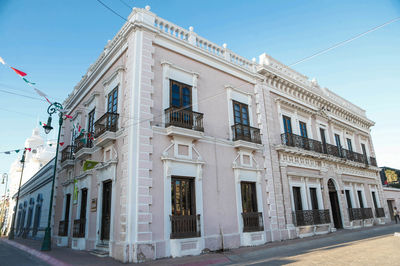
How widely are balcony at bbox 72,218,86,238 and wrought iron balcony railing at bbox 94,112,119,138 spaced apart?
12.8 feet

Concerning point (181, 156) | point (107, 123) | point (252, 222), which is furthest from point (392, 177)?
point (107, 123)

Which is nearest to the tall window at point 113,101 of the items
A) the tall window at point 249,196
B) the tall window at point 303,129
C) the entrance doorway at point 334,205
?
the tall window at point 249,196

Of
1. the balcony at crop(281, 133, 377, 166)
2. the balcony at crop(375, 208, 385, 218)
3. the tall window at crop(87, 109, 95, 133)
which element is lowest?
the balcony at crop(375, 208, 385, 218)

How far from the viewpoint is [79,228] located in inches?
461

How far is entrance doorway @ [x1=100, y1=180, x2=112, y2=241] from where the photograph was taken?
33.3 ft

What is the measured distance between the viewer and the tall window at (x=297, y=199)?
1422 cm

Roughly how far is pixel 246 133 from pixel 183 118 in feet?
12.4

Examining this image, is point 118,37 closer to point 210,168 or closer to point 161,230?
point 210,168

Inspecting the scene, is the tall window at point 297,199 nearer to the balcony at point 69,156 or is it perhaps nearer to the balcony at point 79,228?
the balcony at point 79,228

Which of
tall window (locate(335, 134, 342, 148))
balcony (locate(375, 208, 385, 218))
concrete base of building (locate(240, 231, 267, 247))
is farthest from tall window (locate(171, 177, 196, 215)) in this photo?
balcony (locate(375, 208, 385, 218))

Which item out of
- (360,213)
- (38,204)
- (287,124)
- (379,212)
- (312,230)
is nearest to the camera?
(312,230)

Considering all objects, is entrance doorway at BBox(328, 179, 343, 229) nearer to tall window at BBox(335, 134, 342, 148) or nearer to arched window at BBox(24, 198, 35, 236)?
tall window at BBox(335, 134, 342, 148)

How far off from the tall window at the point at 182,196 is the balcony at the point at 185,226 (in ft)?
0.75

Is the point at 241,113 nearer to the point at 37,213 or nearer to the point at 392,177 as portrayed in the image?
the point at 37,213
